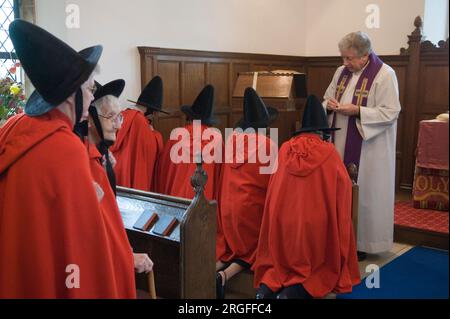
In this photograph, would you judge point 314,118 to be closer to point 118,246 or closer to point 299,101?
point 118,246

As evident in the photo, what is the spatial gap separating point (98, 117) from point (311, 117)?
1.58 meters

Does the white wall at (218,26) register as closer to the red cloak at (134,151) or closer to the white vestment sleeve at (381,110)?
the red cloak at (134,151)

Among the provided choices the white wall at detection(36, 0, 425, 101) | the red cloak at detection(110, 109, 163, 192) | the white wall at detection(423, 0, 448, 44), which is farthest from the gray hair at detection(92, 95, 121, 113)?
the white wall at detection(423, 0, 448, 44)

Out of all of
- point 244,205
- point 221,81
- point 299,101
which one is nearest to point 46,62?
point 244,205

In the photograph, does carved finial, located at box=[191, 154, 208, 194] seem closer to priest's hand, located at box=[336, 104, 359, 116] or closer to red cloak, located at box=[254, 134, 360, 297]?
red cloak, located at box=[254, 134, 360, 297]

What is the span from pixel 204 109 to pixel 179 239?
217cm

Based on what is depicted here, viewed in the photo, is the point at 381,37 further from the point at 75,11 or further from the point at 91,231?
the point at 91,231

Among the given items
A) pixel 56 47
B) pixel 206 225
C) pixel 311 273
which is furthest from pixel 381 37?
pixel 56 47

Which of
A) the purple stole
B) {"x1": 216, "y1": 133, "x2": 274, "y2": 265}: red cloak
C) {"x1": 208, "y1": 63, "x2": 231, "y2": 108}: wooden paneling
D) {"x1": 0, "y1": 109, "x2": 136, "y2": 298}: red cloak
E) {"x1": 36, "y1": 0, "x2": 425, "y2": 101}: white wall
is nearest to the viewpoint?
{"x1": 0, "y1": 109, "x2": 136, "y2": 298}: red cloak

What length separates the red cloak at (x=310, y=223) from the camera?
3.66m

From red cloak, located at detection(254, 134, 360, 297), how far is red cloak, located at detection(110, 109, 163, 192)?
1.57 metres

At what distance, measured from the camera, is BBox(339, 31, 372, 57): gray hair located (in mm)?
4547

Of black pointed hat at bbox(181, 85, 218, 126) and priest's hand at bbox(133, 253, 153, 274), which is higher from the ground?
black pointed hat at bbox(181, 85, 218, 126)

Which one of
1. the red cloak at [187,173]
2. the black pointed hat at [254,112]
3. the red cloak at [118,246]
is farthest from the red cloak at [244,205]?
the red cloak at [118,246]
